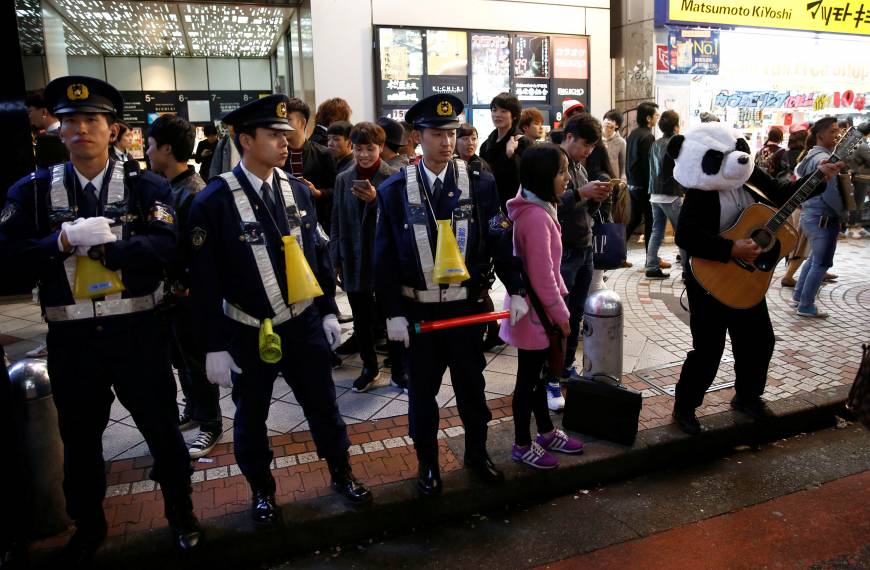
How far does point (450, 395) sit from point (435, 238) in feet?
6.45

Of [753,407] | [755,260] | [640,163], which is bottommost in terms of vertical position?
[753,407]

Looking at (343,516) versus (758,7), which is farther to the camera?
(758,7)

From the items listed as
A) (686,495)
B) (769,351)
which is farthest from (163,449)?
(769,351)

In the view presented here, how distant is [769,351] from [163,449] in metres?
3.85

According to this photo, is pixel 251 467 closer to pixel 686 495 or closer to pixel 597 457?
pixel 597 457

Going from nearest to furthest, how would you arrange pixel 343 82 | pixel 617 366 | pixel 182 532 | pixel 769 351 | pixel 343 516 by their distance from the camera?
pixel 182 532 < pixel 343 516 < pixel 769 351 < pixel 617 366 < pixel 343 82

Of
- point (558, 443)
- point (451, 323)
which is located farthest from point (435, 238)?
point (558, 443)

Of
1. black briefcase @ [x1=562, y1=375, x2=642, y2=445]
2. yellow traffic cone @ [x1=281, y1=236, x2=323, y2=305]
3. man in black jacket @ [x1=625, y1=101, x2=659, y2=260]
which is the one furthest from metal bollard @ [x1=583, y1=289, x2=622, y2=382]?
man in black jacket @ [x1=625, y1=101, x2=659, y2=260]

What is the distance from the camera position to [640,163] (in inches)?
400

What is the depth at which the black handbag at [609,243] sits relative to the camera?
5.23 meters

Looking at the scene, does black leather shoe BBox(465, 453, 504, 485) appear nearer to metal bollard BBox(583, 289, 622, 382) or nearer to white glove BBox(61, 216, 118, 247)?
metal bollard BBox(583, 289, 622, 382)

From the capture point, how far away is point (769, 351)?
456 cm

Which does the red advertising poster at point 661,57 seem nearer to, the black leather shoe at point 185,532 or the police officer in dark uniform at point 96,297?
the police officer in dark uniform at point 96,297

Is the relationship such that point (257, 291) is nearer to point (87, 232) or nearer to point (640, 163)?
point (87, 232)
